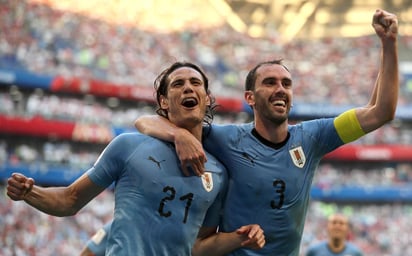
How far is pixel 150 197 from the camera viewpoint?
385 cm

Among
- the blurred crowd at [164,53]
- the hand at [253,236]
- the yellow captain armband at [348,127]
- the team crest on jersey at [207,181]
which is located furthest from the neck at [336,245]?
the blurred crowd at [164,53]

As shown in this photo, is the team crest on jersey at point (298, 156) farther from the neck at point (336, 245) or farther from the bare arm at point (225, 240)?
the neck at point (336, 245)

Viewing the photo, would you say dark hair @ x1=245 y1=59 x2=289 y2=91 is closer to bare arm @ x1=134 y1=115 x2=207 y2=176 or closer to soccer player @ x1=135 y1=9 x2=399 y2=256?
soccer player @ x1=135 y1=9 x2=399 y2=256

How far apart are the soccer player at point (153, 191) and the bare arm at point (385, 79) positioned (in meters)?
1.02

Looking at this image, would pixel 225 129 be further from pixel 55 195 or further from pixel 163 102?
pixel 55 195

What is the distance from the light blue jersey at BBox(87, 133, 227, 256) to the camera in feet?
12.4

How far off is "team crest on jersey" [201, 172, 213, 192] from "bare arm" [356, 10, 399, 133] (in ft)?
3.46

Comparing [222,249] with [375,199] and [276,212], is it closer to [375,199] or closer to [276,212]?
[276,212]

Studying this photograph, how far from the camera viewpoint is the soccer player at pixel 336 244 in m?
9.10

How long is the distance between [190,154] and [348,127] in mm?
1155

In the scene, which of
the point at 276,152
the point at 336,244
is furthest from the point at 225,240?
the point at 336,244

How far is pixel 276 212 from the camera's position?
438 cm

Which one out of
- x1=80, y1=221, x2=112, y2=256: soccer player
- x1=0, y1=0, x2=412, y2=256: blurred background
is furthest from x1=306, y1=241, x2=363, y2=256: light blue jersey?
x1=0, y1=0, x2=412, y2=256: blurred background

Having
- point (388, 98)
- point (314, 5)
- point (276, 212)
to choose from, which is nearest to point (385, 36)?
point (388, 98)
